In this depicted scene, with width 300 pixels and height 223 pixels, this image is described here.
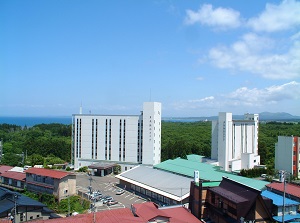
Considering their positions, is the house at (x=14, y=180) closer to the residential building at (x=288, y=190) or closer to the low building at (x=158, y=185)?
the low building at (x=158, y=185)

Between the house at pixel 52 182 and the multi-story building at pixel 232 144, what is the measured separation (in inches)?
704

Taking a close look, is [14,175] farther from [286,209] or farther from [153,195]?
[286,209]

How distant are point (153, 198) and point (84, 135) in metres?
18.7

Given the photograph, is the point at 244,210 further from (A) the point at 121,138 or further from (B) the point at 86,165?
(B) the point at 86,165

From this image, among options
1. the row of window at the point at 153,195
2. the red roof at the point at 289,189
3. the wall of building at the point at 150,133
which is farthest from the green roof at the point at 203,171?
the row of window at the point at 153,195

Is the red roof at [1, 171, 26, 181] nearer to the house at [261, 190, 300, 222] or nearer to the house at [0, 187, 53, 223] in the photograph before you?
the house at [0, 187, 53, 223]

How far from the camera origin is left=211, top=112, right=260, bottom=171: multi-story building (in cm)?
3400

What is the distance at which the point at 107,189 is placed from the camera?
→ 2966 centimetres

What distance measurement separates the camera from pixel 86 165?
40.2 metres

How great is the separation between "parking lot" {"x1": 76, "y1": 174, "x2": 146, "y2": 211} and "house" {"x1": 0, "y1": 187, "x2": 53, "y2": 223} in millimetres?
4397

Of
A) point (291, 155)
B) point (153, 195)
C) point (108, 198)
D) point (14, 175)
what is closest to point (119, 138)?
point (14, 175)

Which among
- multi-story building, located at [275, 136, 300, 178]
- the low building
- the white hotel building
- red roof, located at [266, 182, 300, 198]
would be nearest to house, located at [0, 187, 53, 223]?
the low building

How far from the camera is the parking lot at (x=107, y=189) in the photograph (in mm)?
24052

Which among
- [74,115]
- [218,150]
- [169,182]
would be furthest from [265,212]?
[74,115]
